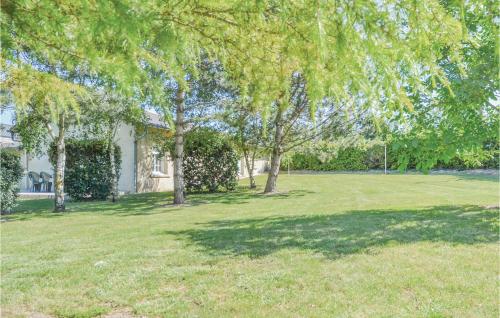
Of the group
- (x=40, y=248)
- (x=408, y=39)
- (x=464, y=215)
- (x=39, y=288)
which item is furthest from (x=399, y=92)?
(x=464, y=215)

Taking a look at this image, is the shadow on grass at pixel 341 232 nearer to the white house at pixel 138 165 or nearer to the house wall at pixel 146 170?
the white house at pixel 138 165

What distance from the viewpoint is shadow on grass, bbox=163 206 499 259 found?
308 inches

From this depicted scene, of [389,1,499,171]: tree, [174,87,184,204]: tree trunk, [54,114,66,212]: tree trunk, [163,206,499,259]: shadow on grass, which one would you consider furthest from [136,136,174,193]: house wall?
[389,1,499,171]: tree

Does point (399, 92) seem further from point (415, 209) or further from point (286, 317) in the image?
point (415, 209)

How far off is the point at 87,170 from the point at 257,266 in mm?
15221

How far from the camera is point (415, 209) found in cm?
1339

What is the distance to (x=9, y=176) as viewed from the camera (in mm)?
14469

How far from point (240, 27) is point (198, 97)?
15.0 metres

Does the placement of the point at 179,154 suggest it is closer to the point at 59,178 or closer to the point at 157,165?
the point at 59,178

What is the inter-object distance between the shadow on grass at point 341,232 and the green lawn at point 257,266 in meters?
0.03

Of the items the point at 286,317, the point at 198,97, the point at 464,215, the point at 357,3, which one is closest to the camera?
the point at 357,3

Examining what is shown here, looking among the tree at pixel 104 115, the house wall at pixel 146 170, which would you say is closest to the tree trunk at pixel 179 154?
the tree at pixel 104 115

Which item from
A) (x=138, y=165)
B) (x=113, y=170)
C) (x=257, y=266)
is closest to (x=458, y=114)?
(x=257, y=266)

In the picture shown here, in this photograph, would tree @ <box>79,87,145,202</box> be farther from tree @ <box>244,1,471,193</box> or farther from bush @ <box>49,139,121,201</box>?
tree @ <box>244,1,471,193</box>
